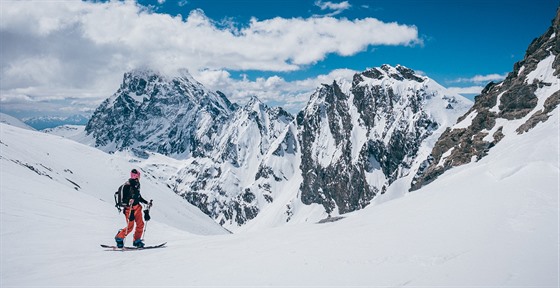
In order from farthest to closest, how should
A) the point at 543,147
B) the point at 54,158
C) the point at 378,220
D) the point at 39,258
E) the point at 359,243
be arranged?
the point at 54,158 → the point at 543,147 → the point at 378,220 → the point at 39,258 → the point at 359,243

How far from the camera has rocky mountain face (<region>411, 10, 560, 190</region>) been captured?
199ft

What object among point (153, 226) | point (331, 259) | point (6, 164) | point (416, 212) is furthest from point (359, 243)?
point (6, 164)

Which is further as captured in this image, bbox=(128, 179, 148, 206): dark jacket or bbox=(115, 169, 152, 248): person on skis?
bbox=(128, 179, 148, 206): dark jacket

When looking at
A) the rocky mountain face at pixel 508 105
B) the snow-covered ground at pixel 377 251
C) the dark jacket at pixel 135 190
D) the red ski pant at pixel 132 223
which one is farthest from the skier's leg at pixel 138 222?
the rocky mountain face at pixel 508 105

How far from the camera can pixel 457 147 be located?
228 feet

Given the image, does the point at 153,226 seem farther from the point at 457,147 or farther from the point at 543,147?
the point at 457,147

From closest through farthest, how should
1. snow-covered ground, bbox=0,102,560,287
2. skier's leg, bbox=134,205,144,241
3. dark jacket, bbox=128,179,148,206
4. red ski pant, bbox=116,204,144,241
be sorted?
snow-covered ground, bbox=0,102,560,287, red ski pant, bbox=116,204,144,241, dark jacket, bbox=128,179,148,206, skier's leg, bbox=134,205,144,241

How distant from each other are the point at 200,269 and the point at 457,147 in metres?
71.2

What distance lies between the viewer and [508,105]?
67.2 m

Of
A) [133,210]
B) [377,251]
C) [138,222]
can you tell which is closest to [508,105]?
[377,251]

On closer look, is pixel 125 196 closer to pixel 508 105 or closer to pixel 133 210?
pixel 133 210

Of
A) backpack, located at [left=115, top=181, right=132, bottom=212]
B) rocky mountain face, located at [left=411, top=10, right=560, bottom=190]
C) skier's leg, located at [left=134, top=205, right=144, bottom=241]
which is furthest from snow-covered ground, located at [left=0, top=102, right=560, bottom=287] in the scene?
rocky mountain face, located at [left=411, top=10, right=560, bottom=190]

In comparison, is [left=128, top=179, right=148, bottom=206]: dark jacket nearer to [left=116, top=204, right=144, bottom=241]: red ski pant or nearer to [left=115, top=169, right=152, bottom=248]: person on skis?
[left=115, top=169, right=152, bottom=248]: person on skis

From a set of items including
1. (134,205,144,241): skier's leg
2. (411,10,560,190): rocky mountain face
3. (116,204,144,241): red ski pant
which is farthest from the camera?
(411,10,560,190): rocky mountain face
